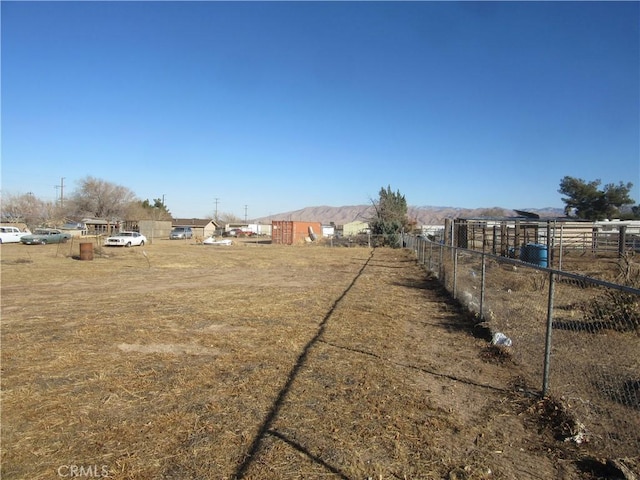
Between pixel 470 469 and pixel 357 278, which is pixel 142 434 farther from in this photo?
pixel 357 278

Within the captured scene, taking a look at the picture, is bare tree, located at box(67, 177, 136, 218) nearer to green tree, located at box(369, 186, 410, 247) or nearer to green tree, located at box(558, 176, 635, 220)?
green tree, located at box(369, 186, 410, 247)

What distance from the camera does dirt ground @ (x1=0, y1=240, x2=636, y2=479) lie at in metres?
3.33

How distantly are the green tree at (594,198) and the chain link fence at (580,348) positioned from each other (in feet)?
170

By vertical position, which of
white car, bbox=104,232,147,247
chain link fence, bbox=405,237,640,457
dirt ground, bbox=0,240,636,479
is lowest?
dirt ground, bbox=0,240,636,479

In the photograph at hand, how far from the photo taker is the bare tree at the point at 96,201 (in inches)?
3231

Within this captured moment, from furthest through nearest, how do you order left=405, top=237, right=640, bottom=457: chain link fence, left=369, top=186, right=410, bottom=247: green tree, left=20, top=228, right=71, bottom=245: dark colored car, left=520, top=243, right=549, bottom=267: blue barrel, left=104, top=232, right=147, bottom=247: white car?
1. left=369, top=186, right=410, bottom=247: green tree
2. left=20, top=228, right=71, bottom=245: dark colored car
3. left=104, top=232, right=147, bottom=247: white car
4. left=520, top=243, right=549, bottom=267: blue barrel
5. left=405, top=237, right=640, bottom=457: chain link fence

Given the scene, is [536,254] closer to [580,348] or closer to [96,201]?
[580,348]

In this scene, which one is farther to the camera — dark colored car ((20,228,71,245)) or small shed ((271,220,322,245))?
small shed ((271,220,322,245))

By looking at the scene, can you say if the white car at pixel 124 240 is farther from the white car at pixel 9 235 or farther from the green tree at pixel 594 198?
the green tree at pixel 594 198

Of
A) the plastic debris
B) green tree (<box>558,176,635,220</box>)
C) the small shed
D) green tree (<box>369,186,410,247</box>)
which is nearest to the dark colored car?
the small shed

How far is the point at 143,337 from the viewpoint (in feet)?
23.3

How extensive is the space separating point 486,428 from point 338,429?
4.45ft

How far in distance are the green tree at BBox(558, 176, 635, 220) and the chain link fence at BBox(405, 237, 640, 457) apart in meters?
51.7

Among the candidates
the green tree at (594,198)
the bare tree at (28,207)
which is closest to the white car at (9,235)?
the bare tree at (28,207)
